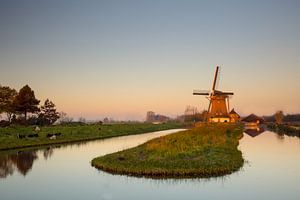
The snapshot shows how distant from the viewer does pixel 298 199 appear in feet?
56.1

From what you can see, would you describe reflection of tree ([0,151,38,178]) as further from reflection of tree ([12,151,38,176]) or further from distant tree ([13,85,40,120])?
distant tree ([13,85,40,120])

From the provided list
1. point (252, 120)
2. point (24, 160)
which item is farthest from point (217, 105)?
point (24, 160)

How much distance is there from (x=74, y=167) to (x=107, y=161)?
2.75 meters

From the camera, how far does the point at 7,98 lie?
212 feet

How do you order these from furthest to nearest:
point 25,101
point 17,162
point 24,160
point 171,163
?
point 25,101 < point 24,160 < point 17,162 < point 171,163

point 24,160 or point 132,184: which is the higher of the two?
point 24,160

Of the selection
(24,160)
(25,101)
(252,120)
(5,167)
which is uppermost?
(25,101)

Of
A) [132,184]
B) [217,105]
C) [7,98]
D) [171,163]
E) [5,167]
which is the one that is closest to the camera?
[132,184]

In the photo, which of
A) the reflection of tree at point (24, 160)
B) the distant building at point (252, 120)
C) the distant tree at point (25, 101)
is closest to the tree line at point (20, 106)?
the distant tree at point (25, 101)

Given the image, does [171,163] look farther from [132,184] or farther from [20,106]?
[20,106]

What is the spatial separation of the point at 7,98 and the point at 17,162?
3896 cm

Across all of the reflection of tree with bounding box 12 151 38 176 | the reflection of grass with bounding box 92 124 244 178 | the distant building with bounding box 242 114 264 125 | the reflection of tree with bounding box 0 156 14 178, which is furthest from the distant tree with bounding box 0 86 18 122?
the distant building with bounding box 242 114 264 125

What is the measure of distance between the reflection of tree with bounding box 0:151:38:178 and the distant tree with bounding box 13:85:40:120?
115 feet

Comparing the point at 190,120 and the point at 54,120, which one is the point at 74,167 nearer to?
the point at 54,120
